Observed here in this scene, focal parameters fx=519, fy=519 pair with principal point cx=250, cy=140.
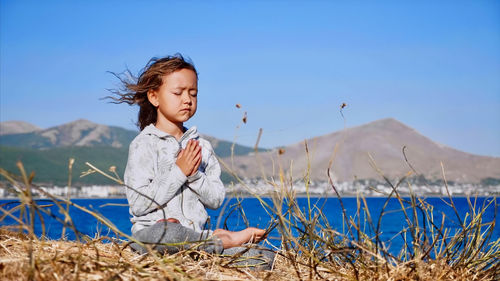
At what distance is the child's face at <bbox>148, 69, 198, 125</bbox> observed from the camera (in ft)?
13.8

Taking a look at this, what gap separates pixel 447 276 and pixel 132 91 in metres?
2.98

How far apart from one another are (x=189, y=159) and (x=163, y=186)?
27 cm

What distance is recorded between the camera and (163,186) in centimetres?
379

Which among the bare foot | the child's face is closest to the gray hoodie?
the child's face

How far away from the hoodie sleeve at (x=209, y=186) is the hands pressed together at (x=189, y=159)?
0.07 metres

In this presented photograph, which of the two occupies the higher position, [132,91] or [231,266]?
[132,91]

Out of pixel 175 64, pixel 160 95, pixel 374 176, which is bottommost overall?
pixel 374 176

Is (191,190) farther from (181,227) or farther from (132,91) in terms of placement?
(132,91)

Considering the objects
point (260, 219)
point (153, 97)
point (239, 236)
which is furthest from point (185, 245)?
point (153, 97)

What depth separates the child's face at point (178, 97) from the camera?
422 cm

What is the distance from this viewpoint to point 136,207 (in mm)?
3777

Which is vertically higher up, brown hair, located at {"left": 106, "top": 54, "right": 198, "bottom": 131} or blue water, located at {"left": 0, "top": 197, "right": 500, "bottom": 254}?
brown hair, located at {"left": 106, "top": 54, "right": 198, "bottom": 131}

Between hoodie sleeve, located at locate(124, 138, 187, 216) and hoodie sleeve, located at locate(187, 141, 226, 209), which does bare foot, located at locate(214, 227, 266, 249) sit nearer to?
hoodie sleeve, located at locate(187, 141, 226, 209)

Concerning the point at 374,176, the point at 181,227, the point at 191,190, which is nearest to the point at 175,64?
the point at 191,190
